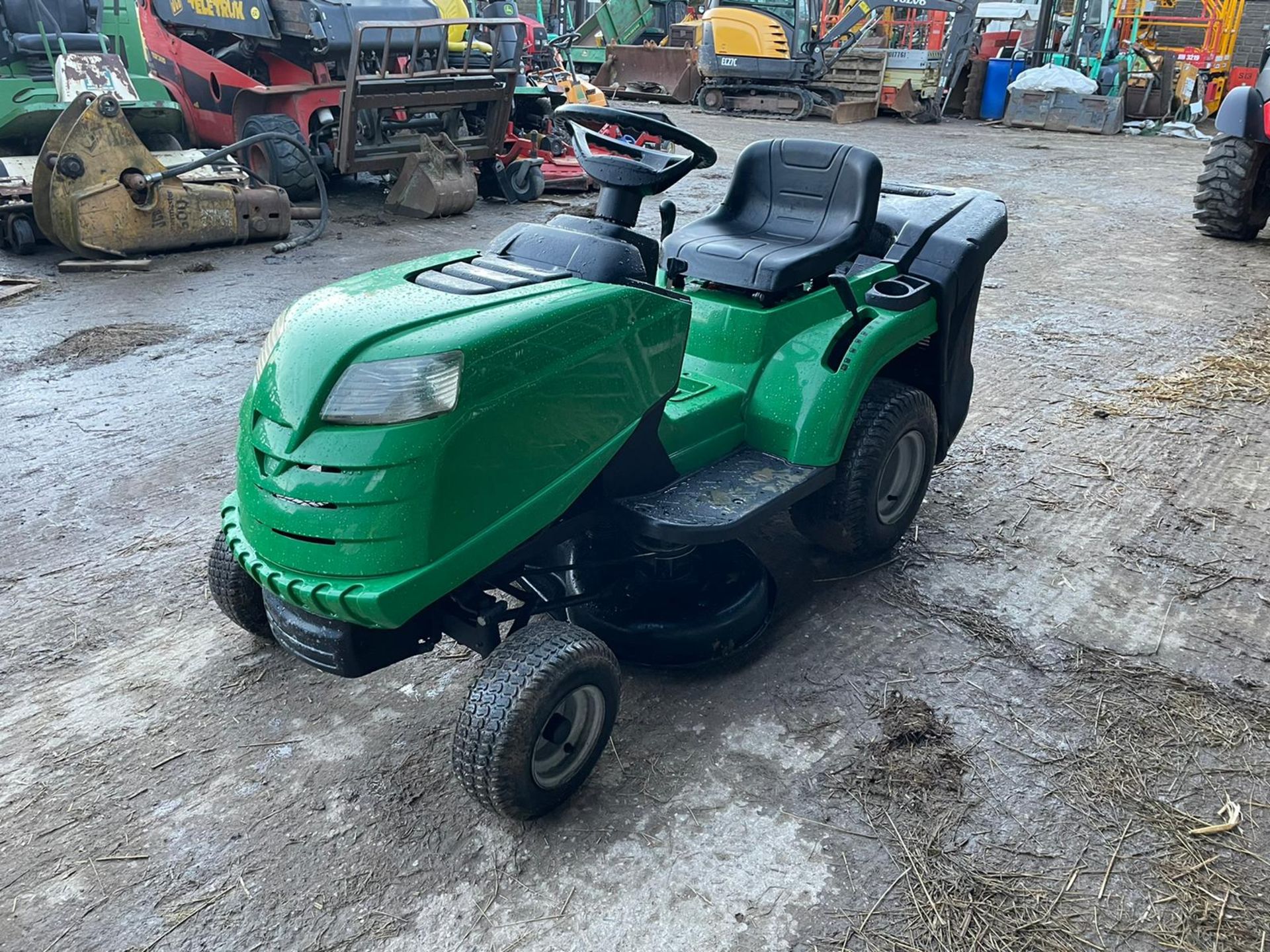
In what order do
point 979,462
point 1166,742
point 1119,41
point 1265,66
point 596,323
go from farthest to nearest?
1. point 1119,41
2. point 1265,66
3. point 979,462
4. point 1166,742
5. point 596,323

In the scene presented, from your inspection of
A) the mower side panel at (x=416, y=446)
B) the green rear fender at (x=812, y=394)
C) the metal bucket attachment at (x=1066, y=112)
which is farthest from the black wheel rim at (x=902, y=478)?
the metal bucket attachment at (x=1066, y=112)

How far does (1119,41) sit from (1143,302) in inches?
531

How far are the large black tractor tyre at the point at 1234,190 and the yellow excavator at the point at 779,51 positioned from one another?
9750mm

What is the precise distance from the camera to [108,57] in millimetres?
7281

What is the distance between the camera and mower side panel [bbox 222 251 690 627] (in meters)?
1.89

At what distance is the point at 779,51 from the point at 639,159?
15.4m

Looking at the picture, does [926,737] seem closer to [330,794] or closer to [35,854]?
[330,794]

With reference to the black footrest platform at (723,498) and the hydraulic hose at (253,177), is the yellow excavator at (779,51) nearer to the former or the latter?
the hydraulic hose at (253,177)

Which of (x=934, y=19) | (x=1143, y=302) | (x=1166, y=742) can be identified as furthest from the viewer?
(x=934, y=19)

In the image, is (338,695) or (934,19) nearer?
(338,695)

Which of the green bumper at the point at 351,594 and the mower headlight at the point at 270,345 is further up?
the mower headlight at the point at 270,345

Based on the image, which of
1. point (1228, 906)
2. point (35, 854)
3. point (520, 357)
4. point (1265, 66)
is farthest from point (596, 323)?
point (1265, 66)

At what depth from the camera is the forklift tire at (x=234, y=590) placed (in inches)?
98.3

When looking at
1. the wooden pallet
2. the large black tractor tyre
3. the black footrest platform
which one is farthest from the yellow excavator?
the black footrest platform
